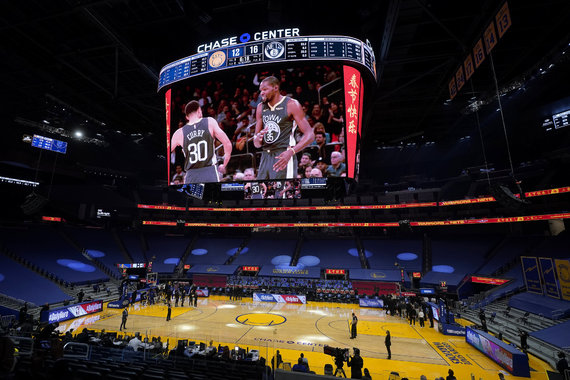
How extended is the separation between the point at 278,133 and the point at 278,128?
0.21m

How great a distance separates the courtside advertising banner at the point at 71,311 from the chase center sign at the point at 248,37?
58.8ft

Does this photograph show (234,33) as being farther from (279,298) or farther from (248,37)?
(279,298)

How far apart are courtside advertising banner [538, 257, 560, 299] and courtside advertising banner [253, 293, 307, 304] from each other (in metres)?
18.5

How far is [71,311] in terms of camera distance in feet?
61.1

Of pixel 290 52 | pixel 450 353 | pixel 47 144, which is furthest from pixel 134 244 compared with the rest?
pixel 450 353

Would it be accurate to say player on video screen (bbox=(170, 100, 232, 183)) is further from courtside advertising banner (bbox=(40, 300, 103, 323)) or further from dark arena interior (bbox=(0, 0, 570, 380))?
courtside advertising banner (bbox=(40, 300, 103, 323))

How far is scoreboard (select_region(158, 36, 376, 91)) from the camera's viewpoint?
11.1 metres

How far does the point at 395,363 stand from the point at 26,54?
73.7 ft

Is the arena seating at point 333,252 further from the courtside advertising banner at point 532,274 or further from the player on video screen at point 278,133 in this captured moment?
the player on video screen at point 278,133

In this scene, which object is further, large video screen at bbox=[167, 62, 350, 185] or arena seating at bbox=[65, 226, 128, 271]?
arena seating at bbox=[65, 226, 128, 271]

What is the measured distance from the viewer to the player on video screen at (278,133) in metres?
11.1

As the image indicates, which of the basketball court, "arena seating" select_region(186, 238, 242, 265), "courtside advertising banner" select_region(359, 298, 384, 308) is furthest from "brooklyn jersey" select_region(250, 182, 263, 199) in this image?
"arena seating" select_region(186, 238, 242, 265)

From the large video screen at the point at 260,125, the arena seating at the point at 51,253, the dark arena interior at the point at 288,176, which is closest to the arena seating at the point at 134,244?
the dark arena interior at the point at 288,176

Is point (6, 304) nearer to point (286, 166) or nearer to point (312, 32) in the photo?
point (286, 166)
